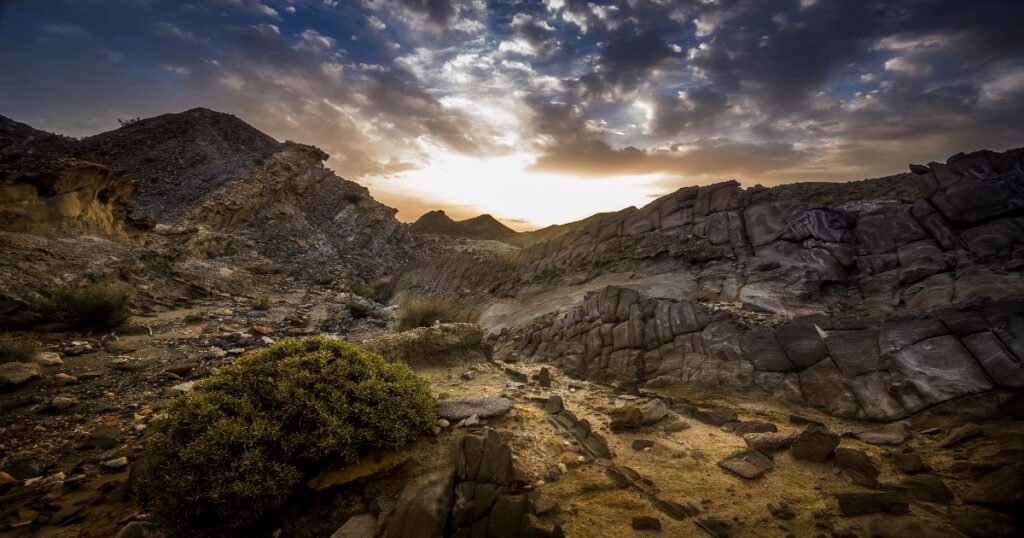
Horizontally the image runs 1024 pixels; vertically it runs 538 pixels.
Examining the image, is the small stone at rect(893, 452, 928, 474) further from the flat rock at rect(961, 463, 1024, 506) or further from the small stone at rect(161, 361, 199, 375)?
the small stone at rect(161, 361, 199, 375)

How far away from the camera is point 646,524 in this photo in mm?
4453

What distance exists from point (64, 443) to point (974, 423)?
1436 centimetres

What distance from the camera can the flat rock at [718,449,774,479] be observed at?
5.68 meters

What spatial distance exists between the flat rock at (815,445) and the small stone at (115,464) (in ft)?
31.6

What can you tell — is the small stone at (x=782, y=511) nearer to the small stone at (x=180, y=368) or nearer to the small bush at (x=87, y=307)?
the small stone at (x=180, y=368)

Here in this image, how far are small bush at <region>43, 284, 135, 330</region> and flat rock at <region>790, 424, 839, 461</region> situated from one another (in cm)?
1605

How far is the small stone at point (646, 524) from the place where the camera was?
4414 mm

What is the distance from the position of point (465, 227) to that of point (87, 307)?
71508 mm

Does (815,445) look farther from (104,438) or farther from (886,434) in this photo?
(104,438)

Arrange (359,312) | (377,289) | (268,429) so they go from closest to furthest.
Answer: (268,429) < (359,312) < (377,289)

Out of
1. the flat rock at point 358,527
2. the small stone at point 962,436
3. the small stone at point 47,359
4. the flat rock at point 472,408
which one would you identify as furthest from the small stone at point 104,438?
the small stone at point 962,436

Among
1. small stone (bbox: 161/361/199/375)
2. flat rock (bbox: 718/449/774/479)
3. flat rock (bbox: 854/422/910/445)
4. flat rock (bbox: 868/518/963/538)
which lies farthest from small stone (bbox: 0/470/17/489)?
flat rock (bbox: 854/422/910/445)

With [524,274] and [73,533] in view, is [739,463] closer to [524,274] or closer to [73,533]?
[73,533]

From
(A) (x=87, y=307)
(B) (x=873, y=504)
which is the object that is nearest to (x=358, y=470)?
(B) (x=873, y=504)
